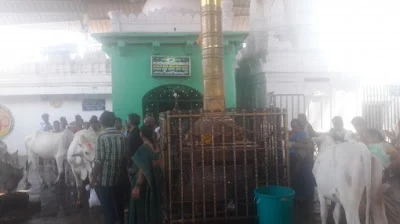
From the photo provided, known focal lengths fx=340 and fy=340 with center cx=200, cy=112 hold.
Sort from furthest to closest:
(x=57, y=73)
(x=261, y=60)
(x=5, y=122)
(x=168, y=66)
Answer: (x=5, y=122) < (x=57, y=73) < (x=261, y=60) < (x=168, y=66)

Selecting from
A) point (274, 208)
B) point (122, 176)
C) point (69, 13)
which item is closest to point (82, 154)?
point (122, 176)

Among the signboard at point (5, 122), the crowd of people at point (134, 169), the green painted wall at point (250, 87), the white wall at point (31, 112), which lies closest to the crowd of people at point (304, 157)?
the crowd of people at point (134, 169)

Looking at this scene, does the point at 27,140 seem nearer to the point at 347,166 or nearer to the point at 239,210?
the point at 239,210

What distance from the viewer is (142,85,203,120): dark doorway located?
29.4 ft

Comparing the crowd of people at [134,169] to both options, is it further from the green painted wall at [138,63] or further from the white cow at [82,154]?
the green painted wall at [138,63]

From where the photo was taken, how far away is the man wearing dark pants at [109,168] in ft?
16.0

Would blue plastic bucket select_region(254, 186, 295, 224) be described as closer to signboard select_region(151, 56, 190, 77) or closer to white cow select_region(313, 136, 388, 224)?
white cow select_region(313, 136, 388, 224)

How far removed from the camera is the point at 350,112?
10.1m

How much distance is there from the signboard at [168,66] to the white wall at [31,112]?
244 inches

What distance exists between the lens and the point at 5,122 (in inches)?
572

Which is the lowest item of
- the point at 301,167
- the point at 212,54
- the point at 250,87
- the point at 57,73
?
the point at 301,167

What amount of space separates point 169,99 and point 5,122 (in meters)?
9.36

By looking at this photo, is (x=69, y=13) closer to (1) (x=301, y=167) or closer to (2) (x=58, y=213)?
(2) (x=58, y=213)

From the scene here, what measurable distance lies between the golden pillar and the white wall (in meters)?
9.01
